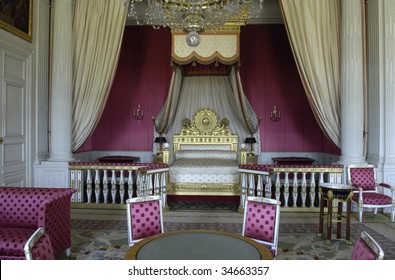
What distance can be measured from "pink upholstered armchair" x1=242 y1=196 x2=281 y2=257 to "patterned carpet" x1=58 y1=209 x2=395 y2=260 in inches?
29.5

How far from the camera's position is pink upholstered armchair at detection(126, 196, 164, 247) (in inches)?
100.0

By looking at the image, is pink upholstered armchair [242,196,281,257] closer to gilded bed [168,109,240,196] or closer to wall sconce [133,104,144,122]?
gilded bed [168,109,240,196]

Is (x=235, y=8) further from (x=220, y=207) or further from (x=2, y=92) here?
(x=2, y=92)

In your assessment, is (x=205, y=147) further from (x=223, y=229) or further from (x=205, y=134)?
(x=223, y=229)

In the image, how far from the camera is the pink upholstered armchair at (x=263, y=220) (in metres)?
2.48

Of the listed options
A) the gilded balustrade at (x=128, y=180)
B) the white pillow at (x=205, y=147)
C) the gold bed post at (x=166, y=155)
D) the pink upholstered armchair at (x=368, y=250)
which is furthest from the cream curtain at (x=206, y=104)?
the pink upholstered armchair at (x=368, y=250)

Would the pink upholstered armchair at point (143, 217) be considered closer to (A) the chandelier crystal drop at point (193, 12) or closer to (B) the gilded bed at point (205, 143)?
(A) the chandelier crystal drop at point (193, 12)

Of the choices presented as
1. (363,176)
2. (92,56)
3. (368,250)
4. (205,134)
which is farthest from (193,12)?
(205,134)

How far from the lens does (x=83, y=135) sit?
5.45 meters

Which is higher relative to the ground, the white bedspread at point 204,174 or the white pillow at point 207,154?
the white pillow at point 207,154

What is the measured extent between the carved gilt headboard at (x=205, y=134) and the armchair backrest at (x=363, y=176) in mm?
3153

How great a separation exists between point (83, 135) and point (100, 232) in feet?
6.94

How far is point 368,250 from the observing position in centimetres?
155
